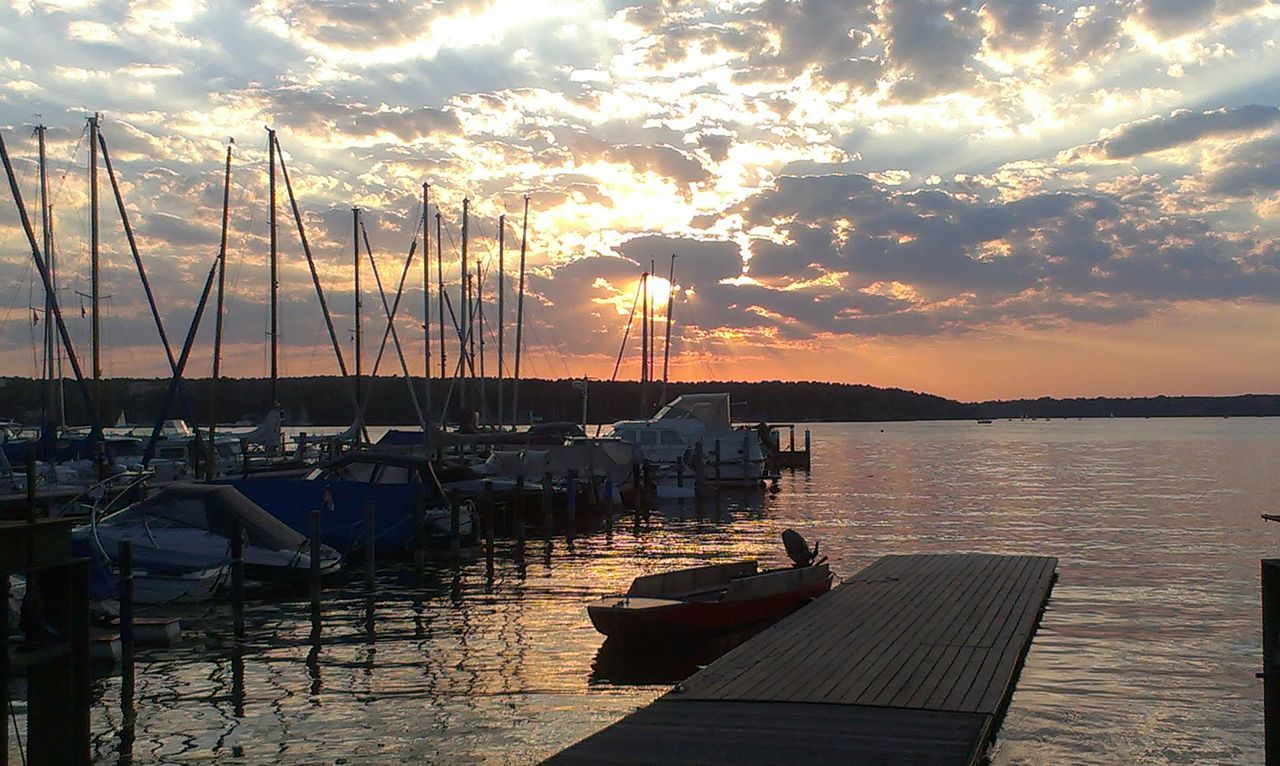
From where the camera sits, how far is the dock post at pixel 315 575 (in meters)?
20.5

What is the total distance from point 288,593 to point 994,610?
13.6 metres

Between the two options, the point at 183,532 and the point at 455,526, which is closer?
the point at 183,532

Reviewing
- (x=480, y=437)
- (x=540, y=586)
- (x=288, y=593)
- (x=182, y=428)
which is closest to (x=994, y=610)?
(x=540, y=586)

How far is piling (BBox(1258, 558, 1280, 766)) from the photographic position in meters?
9.46

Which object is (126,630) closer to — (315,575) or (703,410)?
(315,575)

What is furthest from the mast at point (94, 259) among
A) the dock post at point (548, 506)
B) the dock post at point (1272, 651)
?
the dock post at point (1272, 651)

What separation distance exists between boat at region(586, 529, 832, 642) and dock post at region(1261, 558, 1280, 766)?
946 cm

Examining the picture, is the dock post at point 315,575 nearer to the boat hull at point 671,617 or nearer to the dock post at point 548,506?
the boat hull at point 671,617

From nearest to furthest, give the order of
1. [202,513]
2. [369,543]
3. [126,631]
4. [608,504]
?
[126,631] < [202,513] < [369,543] < [608,504]

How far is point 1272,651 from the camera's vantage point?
372 inches

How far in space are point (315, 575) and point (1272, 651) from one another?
15.8 meters

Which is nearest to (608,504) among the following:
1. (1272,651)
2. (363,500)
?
(363,500)

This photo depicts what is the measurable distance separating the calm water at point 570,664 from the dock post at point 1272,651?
10.7 ft

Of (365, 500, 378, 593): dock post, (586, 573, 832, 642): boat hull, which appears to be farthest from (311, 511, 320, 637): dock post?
Answer: (586, 573, 832, 642): boat hull
